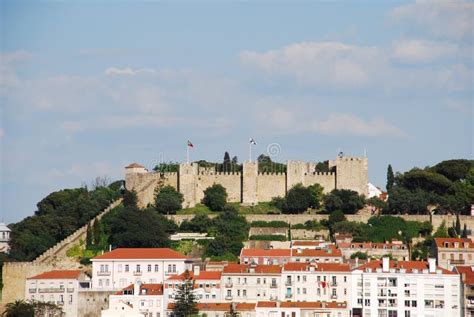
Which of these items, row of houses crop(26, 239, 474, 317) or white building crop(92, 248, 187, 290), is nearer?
row of houses crop(26, 239, 474, 317)

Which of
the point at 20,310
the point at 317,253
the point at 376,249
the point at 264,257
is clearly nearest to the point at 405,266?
the point at 317,253

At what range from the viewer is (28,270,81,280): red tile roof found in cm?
7338

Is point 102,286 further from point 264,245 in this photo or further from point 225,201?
point 225,201

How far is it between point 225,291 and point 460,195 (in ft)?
79.8

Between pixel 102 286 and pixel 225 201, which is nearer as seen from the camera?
pixel 102 286

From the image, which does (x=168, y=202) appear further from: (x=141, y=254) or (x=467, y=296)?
(x=467, y=296)

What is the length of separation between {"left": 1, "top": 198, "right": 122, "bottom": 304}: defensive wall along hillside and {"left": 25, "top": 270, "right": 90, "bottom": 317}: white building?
2.96 metres

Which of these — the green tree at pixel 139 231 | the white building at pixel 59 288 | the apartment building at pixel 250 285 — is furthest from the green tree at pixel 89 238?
the apartment building at pixel 250 285

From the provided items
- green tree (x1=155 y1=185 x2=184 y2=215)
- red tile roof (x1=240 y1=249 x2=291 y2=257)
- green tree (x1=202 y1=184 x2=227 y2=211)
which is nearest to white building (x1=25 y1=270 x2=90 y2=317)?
red tile roof (x1=240 y1=249 x2=291 y2=257)

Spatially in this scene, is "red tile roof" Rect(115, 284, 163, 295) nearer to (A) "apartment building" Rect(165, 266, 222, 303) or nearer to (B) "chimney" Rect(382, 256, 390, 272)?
(A) "apartment building" Rect(165, 266, 222, 303)

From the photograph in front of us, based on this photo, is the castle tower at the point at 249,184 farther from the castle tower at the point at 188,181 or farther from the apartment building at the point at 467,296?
the apartment building at the point at 467,296

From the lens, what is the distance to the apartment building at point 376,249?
7816 centimetres

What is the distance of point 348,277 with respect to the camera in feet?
229

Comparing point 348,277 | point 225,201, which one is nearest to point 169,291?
point 348,277
